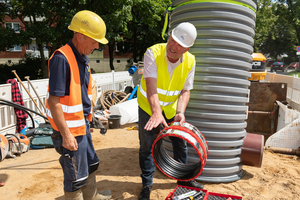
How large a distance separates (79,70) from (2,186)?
254cm

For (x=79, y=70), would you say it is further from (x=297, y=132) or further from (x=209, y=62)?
(x=297, y=132)

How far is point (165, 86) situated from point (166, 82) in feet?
0.17

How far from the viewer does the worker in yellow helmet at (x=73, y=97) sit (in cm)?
196

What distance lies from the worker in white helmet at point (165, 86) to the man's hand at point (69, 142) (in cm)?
79

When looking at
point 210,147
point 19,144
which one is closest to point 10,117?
point 19,144

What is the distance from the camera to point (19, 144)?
4570 millimetres

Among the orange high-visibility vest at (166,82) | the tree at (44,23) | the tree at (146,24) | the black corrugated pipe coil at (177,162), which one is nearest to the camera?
the black corrugated pipe coil at (177,162)

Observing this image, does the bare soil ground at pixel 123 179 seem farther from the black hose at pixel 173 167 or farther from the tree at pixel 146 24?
the tree at pixel 146 24

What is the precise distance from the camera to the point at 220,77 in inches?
129

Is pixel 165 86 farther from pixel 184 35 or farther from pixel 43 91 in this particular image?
pixel 43 91

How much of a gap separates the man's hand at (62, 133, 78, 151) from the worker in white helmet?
791mm

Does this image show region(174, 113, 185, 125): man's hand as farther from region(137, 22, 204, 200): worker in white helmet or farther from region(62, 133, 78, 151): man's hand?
region(62, 133, 78, 151): man's hand

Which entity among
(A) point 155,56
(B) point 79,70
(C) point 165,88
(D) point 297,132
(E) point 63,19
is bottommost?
(D) point 297,132

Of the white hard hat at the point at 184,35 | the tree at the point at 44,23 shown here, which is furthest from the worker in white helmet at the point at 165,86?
the tree at the point at 44,23
